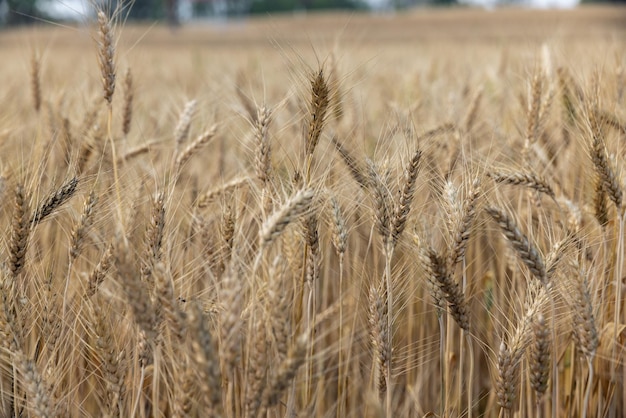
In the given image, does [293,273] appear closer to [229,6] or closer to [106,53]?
[106,53]

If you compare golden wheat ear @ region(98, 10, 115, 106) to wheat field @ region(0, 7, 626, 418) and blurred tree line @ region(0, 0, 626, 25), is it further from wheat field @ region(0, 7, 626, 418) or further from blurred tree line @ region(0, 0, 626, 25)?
blurred tree line @ region(0, 0, 626, 25)

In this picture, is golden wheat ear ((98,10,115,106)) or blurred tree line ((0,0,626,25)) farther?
blurred tree line ((0,0,626,25))

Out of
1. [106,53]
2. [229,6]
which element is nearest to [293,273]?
[106,53]

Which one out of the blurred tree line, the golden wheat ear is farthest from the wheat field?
the blurred tree line

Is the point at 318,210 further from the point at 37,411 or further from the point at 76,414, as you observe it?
the point at 76,414

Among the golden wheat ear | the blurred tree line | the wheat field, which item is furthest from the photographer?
the blurred tree line

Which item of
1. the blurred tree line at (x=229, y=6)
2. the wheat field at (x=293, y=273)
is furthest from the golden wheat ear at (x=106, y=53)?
the blurred tree line at (x=229, y=6)

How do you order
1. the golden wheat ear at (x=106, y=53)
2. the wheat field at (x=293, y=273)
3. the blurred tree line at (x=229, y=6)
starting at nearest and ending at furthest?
the wheat field at (x=293, y=273)
the golden wheat ear at (x=106, y=53)
the blurred tree line at (x=229, y=6)

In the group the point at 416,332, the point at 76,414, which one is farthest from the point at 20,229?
the point at 416,332

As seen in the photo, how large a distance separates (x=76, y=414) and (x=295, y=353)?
93 centimetres

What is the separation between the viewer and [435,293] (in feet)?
4.54

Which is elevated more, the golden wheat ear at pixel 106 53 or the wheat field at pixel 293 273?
the golden wheat ear at pixel 106 53

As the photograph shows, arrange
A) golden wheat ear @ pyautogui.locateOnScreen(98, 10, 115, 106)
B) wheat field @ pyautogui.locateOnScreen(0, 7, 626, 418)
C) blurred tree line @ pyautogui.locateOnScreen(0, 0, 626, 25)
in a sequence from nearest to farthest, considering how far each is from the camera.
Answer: wheat field @ pyautogui.locateOnScreen(0, 7, 626, 418) → golden wheat ear @ pyautogui.locateOnScreen(98, 10, 115, 106) → blurred tree line @ pyautogui.locateOnScreen(0, 0, 626, 25)

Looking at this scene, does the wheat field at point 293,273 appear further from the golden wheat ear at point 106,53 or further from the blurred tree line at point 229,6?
the blurred tree line at point 229,6
